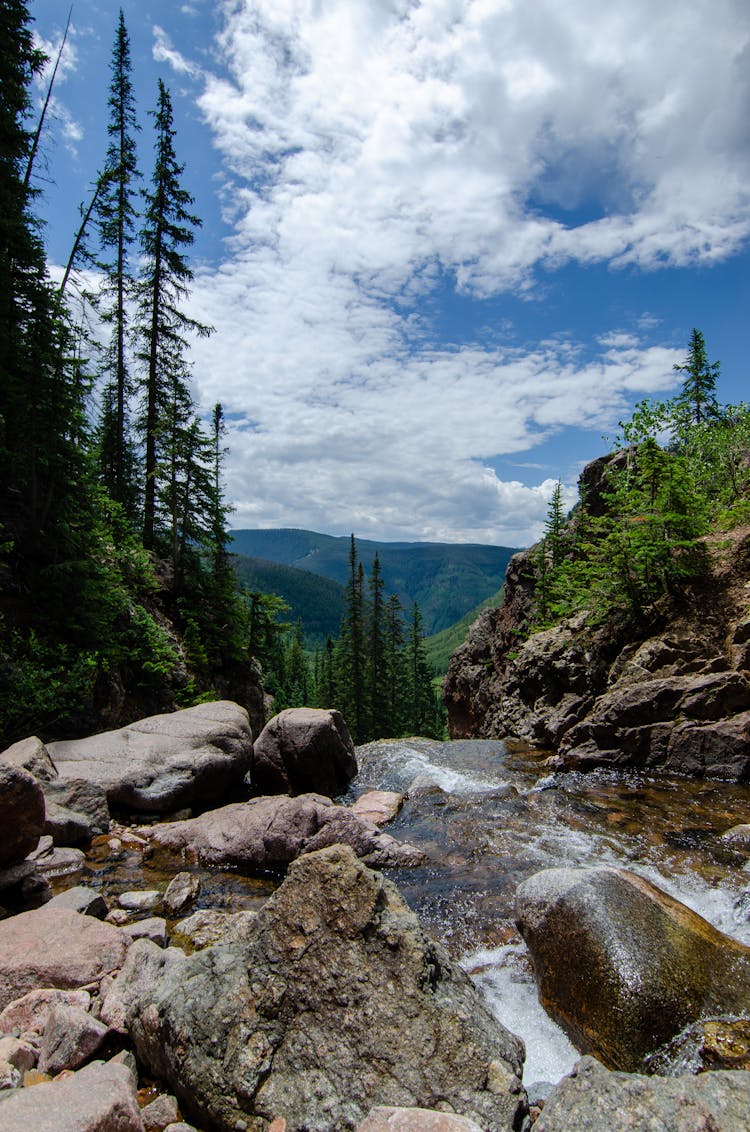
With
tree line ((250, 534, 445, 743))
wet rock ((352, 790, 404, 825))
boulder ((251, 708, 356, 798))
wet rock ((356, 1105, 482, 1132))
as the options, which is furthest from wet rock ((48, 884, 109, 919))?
tree line ((250, 534, 445, 743))

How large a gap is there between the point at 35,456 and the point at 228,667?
14625 millimetres

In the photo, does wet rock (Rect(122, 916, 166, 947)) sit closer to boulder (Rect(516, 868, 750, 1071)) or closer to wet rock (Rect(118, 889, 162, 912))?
wet rock (Rect(118, 889, 162, 912))

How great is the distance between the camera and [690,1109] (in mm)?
2965

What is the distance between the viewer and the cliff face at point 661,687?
43.4 feet

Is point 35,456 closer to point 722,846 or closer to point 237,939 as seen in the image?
point 237,939

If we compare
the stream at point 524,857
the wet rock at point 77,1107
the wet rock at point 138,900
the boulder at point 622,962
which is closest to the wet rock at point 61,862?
the stream at point 524,857

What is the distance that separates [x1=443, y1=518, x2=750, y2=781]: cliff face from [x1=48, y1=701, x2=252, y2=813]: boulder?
9.57 meters

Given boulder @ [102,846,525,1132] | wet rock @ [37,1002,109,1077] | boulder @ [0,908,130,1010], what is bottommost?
boulder @ [0,908,130,1010]

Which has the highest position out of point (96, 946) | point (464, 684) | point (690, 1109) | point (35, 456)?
point (35, 456)

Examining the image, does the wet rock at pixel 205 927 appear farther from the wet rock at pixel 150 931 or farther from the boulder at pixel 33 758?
the boulder at pixel 33 758

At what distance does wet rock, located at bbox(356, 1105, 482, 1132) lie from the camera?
9.99 ft

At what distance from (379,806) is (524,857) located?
439cm

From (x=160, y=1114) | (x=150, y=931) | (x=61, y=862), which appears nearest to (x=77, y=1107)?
(x=160, y=1114)

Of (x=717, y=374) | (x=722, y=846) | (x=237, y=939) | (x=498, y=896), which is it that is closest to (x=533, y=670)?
(x=722, y=846)
